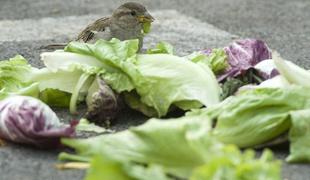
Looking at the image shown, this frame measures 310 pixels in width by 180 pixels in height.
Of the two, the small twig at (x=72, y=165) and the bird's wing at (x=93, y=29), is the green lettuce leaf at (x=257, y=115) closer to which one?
the small twig at (x=72, y=165)

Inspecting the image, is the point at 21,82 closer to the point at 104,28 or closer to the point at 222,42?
the point at 104,28

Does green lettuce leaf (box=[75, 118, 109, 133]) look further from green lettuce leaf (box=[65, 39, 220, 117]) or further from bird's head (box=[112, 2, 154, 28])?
bird's head (box=[112, 2, 154, 28])

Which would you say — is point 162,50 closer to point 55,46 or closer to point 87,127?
point 87,127

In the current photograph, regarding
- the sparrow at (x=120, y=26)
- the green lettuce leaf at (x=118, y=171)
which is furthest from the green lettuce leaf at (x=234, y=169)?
the sparrow at (x=120, y=26)

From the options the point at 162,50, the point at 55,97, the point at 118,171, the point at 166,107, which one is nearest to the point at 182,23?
the point at 162,50

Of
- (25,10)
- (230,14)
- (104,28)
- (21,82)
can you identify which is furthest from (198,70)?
(25,10)

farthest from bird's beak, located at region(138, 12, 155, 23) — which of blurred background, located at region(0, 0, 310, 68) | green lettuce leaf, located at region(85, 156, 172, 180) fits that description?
green lettuce leaf, located at region(85, 156, 172, 180)
